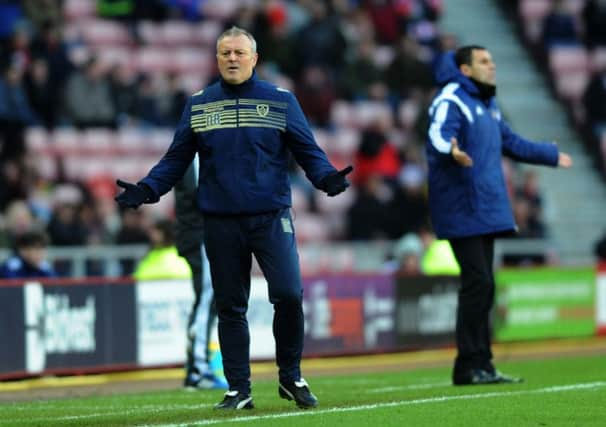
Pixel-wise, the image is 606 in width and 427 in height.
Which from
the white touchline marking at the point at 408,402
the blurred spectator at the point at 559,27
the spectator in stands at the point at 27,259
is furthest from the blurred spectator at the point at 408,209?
the white touchline marking at the point at 408,402

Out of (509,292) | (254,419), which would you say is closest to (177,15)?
(509,292)

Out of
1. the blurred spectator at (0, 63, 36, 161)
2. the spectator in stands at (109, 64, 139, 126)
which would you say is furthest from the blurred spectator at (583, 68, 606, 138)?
the blurred spectator at (0, 63, 36, 161)

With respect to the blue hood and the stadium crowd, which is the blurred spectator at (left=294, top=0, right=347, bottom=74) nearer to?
the stadium crowd

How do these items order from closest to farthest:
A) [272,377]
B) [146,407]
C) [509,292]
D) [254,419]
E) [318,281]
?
[254,419] → [146,407] → [272,377] → [318,281] → [509,292]

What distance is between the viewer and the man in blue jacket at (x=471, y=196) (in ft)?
38.2

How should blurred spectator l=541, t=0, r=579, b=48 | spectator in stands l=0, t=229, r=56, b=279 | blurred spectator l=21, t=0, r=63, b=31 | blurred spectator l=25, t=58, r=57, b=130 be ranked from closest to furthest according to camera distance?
spectator in stands l=0, t=229, r=56, b=279
blurred spectator l=25, t=58, r=57, b=130
blurred spectator l=21, t=0, r=63, b=31
blurred spectator l=541, t=0, r=579, b=48

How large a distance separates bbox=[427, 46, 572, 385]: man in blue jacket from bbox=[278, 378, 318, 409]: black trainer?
8.26ft

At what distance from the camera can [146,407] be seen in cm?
1031

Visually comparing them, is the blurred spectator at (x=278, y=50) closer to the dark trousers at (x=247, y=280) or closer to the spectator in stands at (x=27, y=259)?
the spectator in stands at (x=27, y=259)

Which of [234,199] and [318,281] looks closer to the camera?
[234,199]

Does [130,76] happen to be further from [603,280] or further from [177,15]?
[603,280]

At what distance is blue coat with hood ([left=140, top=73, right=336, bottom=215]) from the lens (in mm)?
9211

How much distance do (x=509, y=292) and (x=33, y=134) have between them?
6.19 meters

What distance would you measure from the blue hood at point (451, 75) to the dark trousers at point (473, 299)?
1.14 metres
